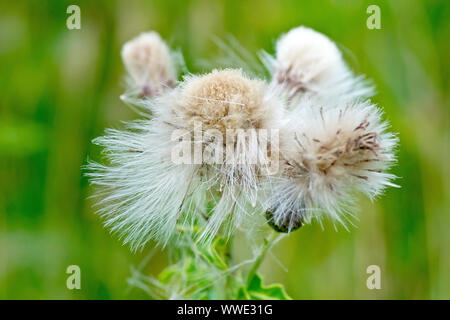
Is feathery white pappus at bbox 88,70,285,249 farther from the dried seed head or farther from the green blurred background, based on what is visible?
the green blurred background

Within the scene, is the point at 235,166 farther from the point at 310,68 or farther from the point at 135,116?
the point at 135,116

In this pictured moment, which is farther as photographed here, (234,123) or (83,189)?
(83,189)

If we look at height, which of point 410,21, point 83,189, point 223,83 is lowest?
point 83,189

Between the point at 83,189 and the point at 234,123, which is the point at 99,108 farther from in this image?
the point at 234,123

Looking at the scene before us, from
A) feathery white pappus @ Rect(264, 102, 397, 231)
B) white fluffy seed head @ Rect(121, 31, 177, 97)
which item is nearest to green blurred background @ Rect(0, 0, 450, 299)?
white fluffy seed head @ Rect(121, 31, 177, 97)

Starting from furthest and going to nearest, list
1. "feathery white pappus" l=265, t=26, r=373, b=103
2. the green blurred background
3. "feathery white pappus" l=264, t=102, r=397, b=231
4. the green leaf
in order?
the green blurred background → "feathery white pappus" l=265, t=26, r=373, b=103 → the green leaf → "feathery white pappus" l=264, t=102, r=397, b=231

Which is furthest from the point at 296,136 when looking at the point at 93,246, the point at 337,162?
the point at 93,246

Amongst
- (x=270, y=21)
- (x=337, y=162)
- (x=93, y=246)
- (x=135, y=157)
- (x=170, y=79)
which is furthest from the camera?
(x=270, y=21)
